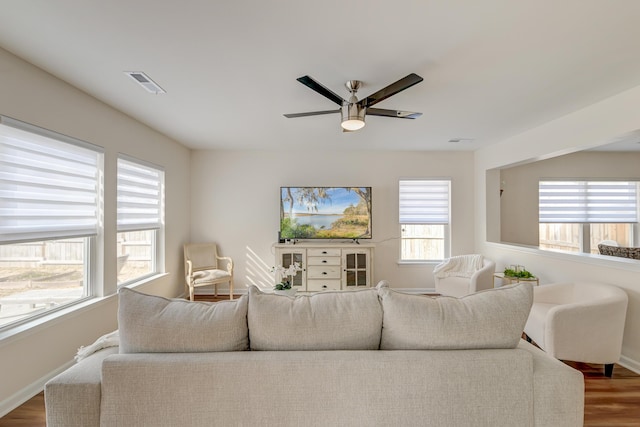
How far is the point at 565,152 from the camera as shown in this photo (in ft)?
11.3

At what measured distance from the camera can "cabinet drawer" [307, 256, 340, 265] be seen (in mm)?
4629

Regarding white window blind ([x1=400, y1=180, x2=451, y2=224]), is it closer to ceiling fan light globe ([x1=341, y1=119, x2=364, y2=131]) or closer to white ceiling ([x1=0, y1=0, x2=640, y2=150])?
white ceiling ([x1=0, y1=0, x2=640, y2=150])

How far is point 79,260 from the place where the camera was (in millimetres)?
2850

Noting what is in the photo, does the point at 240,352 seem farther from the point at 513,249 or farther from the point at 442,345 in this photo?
the point at 513,249

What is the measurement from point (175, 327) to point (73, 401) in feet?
1.29

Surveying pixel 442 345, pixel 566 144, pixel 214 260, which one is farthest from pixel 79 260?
pixel 566 144

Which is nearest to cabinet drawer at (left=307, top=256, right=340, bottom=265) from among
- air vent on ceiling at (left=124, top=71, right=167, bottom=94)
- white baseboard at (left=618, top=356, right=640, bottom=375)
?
air vent on ceiling at (left=124, top=71, right=167, bottom=94)

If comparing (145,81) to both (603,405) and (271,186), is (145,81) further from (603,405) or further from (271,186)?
(603,405)

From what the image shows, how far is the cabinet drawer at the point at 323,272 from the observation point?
4617 millimetres

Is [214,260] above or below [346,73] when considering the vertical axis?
below

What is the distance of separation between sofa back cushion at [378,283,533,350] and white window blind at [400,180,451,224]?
3925 millimetres

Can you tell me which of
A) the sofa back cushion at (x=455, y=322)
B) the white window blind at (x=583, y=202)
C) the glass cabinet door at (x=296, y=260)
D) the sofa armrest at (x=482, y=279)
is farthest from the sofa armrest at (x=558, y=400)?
the white window blind at (x=583, y=202)

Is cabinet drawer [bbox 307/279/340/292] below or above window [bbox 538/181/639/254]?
below

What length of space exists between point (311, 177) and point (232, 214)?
147 centimetres
